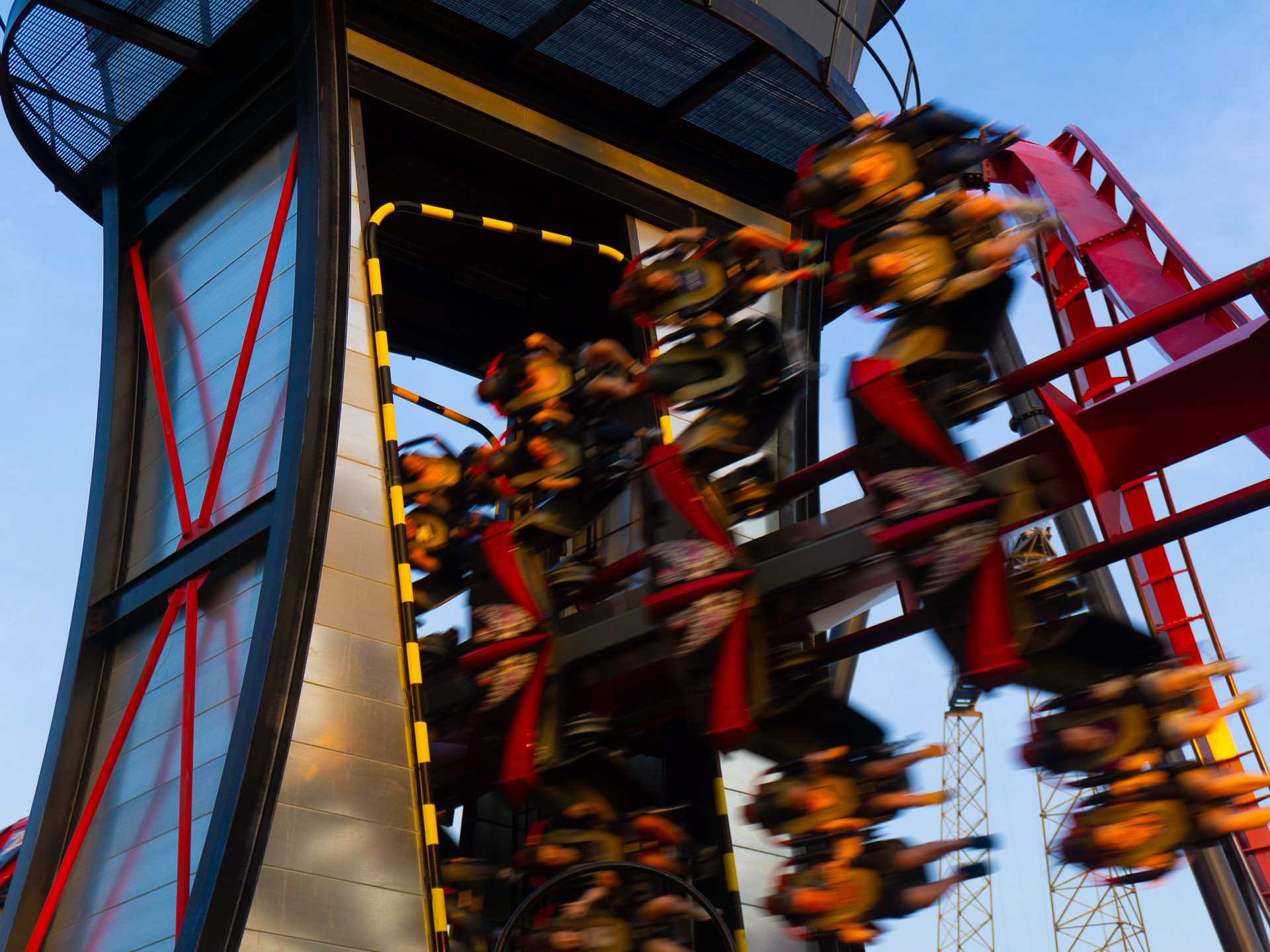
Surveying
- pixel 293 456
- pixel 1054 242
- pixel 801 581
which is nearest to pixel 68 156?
pixel 293 456

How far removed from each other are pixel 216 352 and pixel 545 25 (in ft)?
14.4

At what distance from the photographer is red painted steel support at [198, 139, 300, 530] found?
44.2 ft

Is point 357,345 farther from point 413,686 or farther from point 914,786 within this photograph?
point 914,786

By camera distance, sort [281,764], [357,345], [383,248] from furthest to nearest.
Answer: [383,248] → [357,345] → [281,764]

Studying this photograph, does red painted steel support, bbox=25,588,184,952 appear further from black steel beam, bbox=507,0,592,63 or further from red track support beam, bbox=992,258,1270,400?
red track support beam, bbox=992,258,1270,400

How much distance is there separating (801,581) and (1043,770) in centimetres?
210

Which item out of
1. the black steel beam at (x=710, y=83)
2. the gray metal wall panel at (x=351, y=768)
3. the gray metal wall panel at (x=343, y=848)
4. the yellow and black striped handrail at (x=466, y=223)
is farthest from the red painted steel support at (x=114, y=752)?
the black steel beam at (x=710, y=83)

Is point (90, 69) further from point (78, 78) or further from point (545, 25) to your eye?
point (545, 25)

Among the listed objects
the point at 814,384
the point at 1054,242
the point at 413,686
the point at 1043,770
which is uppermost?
the point at 1054,242

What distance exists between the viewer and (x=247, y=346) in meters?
13.7

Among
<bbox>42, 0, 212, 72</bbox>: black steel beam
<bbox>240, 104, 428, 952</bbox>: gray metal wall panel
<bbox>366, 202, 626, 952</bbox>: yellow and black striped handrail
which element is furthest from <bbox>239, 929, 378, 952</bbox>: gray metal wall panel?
<bbox>42, 0, 212, 72</bbox>: black steel beam

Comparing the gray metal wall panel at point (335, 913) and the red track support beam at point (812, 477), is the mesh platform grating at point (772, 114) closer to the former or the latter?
the red track support beam at point (812, 477)

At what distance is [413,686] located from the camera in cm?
1195

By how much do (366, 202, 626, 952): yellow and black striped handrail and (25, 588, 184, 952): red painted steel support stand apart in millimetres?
2152
